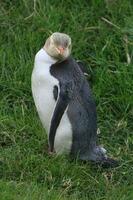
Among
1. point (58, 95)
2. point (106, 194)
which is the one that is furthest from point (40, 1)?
point (106, 194)

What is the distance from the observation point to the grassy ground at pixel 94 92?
4211mm

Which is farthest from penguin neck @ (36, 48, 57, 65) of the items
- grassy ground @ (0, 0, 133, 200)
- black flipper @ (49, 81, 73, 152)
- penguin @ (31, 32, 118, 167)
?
grassy ground @ (0, 0, 133, 200)

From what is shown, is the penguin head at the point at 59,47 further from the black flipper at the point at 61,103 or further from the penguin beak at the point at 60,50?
the black flipper at the point at 61,103

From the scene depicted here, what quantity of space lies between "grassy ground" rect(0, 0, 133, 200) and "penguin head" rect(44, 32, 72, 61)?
61 cm

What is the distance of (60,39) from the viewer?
4.27 meters

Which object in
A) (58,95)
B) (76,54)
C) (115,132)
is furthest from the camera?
(76,54)

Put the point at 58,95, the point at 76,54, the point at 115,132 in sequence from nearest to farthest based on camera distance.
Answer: the point at 58,95, the point at 115,132, the point at 76,54

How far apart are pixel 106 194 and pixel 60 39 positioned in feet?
3.10

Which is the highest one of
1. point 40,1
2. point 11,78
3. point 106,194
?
point 40,1

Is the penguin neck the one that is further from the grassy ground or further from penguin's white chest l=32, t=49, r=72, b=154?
the grassy ground

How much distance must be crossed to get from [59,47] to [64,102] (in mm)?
330

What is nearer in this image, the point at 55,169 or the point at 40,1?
the point at 55,169

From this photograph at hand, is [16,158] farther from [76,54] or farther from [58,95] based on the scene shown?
[76,54]

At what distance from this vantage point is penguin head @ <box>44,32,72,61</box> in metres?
4.22
